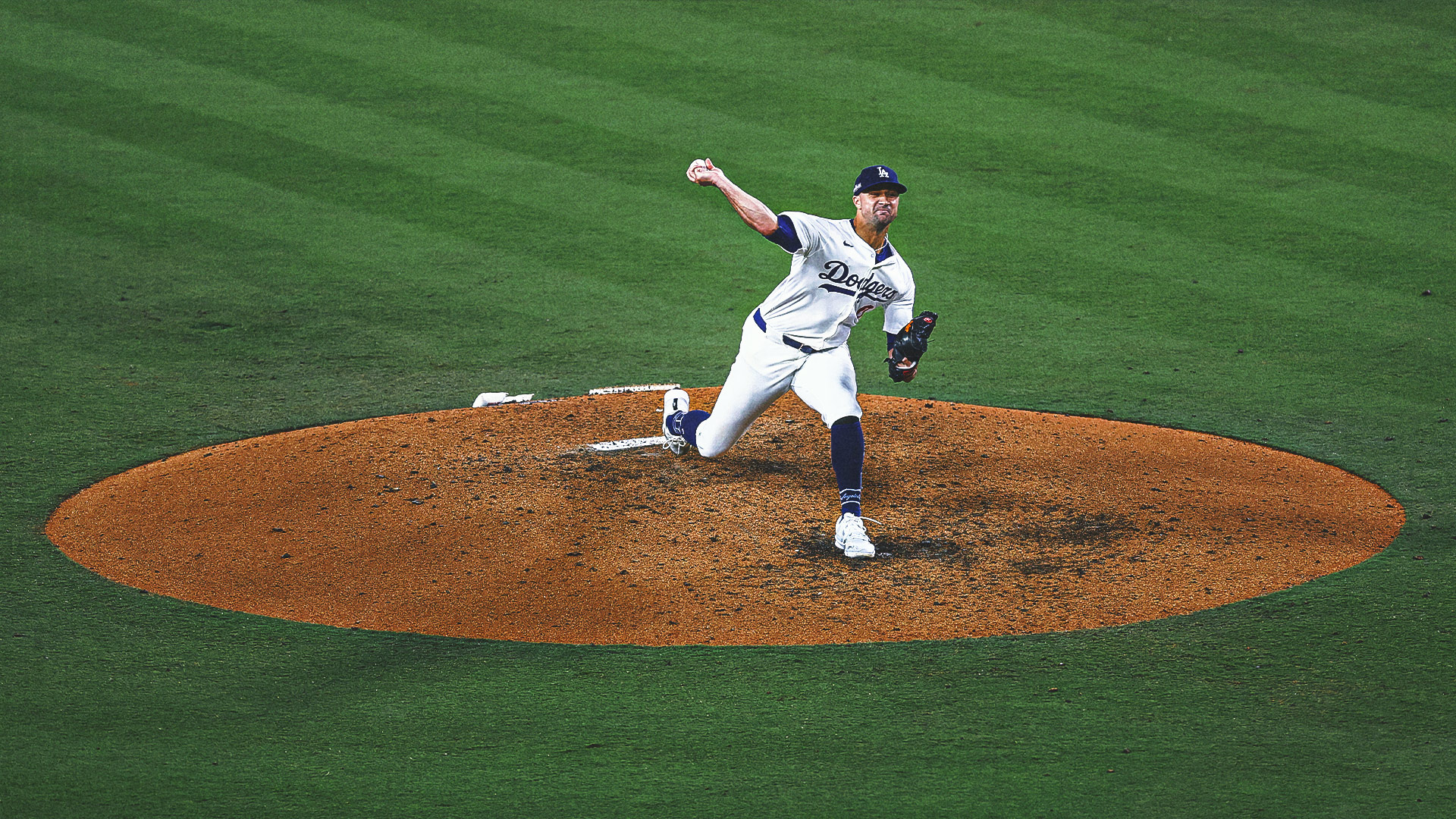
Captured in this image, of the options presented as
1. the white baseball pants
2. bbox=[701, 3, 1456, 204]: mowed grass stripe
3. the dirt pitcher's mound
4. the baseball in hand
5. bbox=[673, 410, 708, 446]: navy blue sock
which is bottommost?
the dirt pitcher's mound

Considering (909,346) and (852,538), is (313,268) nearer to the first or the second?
(909,346)

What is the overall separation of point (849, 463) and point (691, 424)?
1.11 metres

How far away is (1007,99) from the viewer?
13289 mm

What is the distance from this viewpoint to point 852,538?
6.36 m

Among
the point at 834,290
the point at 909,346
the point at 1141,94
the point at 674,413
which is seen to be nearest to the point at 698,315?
the point at 674,413

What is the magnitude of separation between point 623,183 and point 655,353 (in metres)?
2.95

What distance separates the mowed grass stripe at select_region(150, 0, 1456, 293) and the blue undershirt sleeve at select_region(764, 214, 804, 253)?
5511mm

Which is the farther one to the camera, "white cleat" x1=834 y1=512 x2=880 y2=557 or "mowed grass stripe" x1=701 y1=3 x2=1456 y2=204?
"mowed grass stripe" x1=701 y1=3 x2=1456 y2=204

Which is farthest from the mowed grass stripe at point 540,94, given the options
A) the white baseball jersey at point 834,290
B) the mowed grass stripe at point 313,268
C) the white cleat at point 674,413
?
the white baseball jersey at point 834,290

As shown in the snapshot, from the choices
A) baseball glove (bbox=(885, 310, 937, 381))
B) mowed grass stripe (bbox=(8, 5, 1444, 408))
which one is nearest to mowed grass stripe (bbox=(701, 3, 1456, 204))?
mowed grass stripe (bbox=(8, 5, 1444, 408))

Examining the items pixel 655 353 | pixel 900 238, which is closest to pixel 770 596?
pixel 655 353

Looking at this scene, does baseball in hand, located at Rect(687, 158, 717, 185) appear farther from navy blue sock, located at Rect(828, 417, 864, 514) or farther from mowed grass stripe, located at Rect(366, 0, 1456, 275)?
mowed grass stripe, located at Rect(366, 0, 1456, 275)

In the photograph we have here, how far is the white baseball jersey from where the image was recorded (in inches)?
260

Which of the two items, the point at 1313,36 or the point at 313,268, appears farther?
the point at 1313,36
